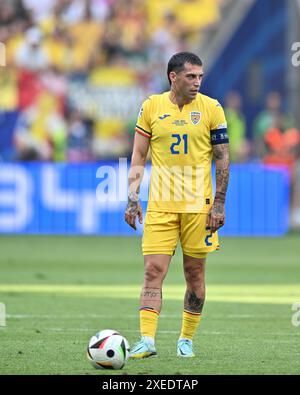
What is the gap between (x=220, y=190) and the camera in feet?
29.7

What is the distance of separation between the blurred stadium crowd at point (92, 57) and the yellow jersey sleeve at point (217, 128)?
833 inches

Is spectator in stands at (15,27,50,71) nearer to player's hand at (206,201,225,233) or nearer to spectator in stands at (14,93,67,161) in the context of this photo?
spectator in stands at (14,93,67,161)


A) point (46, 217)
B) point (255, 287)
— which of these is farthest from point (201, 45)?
point (255, 287)

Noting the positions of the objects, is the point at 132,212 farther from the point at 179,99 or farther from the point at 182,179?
the point at 179,99

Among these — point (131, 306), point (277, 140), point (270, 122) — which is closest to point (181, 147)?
point (131, 306)

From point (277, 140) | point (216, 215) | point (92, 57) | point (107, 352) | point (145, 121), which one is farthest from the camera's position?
point (92, 57)

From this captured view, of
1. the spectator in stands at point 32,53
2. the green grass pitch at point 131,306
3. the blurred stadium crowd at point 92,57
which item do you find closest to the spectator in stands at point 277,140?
the blurred stadium crowd at point 92,57

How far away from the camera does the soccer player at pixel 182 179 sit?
895 centimetres

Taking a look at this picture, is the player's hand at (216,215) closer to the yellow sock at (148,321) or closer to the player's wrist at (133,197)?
the player's wrist at (133,197)

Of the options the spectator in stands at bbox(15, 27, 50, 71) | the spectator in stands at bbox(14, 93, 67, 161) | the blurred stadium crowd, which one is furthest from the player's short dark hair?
the spectator in stands at bbox(15, 27, 50, 71)

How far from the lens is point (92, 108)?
30.8 metres

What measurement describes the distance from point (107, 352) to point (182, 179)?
5.48 feet

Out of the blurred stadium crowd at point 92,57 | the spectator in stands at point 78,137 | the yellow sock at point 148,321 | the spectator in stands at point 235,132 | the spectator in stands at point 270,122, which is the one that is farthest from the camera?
the blurred stadium crowd at point 92,57

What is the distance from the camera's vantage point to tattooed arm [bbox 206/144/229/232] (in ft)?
29.5
